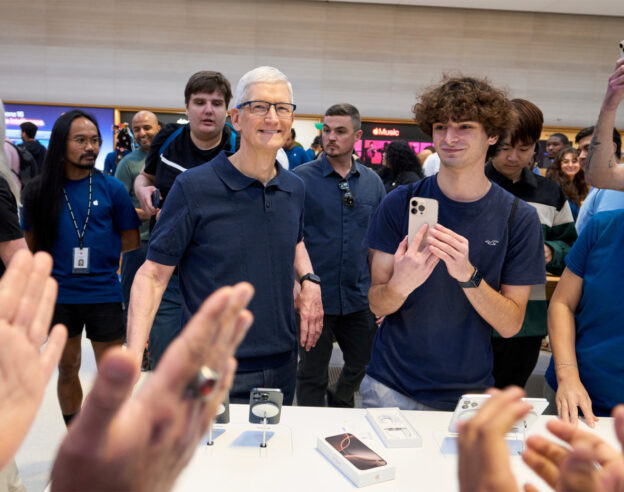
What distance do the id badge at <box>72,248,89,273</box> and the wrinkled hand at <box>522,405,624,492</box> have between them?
9.01 feet

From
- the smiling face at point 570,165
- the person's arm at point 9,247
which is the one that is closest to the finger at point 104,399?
the person's arm at point 9,247

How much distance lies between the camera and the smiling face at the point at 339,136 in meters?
3.38

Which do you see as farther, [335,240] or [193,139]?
[335,240]

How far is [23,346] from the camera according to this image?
62 cm

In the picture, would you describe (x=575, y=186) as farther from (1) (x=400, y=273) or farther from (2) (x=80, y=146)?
(2) (x=80, y=146)

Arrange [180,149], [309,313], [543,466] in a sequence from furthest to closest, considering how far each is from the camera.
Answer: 1. [180,149]
2. [309,313]
3. [543,466]

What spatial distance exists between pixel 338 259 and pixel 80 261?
1.48 m

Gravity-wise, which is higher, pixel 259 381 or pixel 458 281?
pixel 458 281

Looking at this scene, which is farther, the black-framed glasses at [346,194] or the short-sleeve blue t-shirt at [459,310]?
the black-framed glasses at [346,194]

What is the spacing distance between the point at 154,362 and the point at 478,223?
179 centimetres

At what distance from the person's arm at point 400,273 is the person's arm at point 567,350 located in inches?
19.7

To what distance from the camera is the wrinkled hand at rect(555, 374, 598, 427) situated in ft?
5.36

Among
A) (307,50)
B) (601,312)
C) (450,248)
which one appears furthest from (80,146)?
(307,50)

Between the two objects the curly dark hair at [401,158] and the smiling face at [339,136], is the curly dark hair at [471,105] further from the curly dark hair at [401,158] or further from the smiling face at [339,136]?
the curly dark hair at [401,158]
